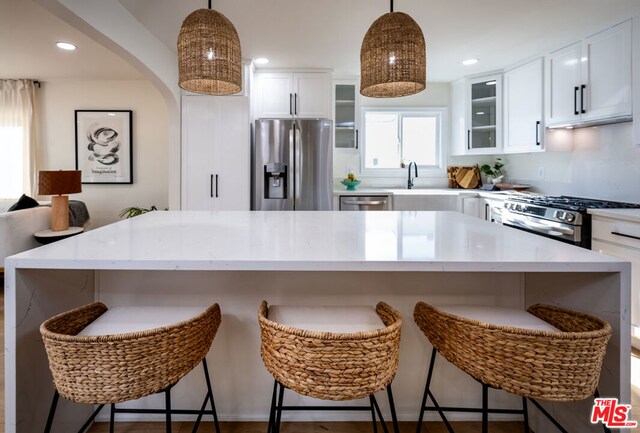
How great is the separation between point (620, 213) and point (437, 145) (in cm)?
269

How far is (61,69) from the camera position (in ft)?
15.1

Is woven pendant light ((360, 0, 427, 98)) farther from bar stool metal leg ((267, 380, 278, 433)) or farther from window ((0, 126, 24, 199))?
window ((0, 126, 24, 199))

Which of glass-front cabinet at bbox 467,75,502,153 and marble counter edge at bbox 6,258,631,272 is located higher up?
glass-front cabinet at bbox 467,75,502,153

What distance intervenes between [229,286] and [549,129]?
347 cm

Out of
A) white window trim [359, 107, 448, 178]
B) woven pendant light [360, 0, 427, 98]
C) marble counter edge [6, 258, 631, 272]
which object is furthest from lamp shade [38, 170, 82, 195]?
woven pendant light [360, 0, 427, 98]

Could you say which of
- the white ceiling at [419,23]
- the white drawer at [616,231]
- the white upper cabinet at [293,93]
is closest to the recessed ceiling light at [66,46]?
the white ceiling at [419,23]

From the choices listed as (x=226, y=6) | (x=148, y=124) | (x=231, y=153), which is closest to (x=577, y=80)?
(x=226, y=6)

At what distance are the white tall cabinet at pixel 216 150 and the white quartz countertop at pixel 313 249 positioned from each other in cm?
203

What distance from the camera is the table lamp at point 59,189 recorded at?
355 centimetres

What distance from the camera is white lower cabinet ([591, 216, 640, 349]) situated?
2316 mm

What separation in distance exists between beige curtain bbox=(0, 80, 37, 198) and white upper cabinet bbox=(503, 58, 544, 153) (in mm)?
6025

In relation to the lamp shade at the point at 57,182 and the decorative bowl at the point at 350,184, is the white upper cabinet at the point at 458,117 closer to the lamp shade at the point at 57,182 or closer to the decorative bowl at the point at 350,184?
the decorative bowl at the point at 350,184

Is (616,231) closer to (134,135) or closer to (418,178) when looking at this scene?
(418,178)

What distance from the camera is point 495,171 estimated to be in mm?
4641
